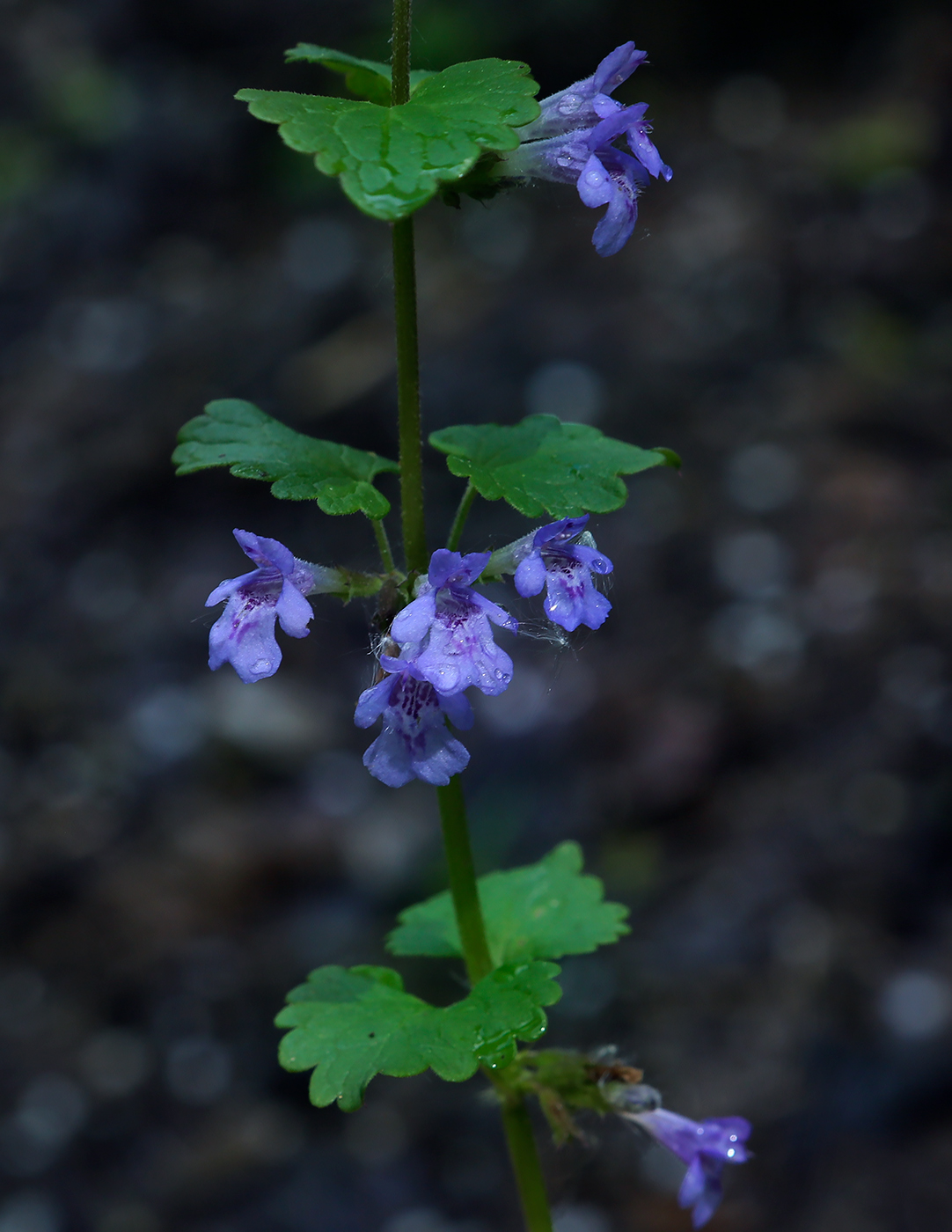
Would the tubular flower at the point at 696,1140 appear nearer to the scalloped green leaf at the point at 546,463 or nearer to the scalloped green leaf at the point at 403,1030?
the scalloped green leaf at the point at 403,1030

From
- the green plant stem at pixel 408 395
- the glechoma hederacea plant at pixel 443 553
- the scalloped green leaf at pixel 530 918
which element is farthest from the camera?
the scalloped green leaf at pixel 530 918

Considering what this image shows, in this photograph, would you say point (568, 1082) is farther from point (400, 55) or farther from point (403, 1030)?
point (400, 55)

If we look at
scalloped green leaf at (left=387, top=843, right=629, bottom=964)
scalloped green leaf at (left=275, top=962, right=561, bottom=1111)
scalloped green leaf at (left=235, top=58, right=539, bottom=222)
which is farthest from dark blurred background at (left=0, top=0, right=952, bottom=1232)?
scalloped green leaf at (left=235, top=58, right=539, bottom=222)

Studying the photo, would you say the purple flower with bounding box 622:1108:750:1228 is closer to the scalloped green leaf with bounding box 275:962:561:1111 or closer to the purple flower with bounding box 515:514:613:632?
the scalloped green leaf with bounding box 275:962:561:1111

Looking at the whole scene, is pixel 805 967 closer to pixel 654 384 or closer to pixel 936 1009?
pixel 936 1009

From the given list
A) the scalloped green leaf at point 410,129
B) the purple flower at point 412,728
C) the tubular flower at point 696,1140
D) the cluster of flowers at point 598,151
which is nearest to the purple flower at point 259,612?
the purple flower at point 412,728

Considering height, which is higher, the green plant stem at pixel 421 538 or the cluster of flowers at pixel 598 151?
the cluster of flowers at pixel 598 151
